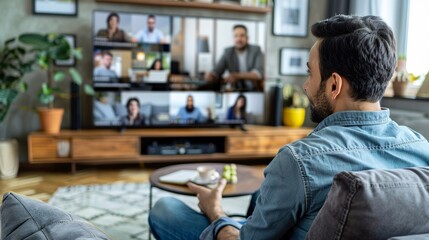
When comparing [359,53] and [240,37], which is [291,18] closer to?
[240,37]

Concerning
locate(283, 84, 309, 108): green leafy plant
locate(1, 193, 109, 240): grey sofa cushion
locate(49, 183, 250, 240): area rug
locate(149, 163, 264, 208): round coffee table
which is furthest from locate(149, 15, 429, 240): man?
locate(283, 84, 309, 108): green leafy plant

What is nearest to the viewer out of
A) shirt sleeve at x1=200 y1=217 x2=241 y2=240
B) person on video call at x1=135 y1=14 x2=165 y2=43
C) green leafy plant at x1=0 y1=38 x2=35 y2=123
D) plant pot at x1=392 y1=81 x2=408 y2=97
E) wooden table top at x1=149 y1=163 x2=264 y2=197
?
shirt sleeve at x1=200 y1=217 x2=241 y2=240

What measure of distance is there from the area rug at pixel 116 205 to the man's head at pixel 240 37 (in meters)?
1.80

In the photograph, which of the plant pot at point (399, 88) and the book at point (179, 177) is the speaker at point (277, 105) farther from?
the book at point (179, 177)

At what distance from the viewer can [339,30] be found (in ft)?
3.43

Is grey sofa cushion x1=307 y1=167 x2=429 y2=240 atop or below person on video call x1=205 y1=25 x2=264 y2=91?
below

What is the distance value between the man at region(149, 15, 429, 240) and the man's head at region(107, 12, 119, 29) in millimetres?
3322

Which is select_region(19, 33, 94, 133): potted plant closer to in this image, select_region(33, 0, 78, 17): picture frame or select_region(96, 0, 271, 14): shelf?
select_region(33, 0, 78, 17): picture frame

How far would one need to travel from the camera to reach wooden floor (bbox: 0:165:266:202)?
3.55 metres

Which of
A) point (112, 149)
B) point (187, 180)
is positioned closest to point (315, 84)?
point (187, 180)

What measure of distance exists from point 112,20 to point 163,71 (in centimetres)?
69

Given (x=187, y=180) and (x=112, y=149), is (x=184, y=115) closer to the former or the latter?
(x=112, y=149)

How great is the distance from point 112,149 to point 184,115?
32.3 inches

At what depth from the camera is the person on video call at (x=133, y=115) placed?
4.29m
